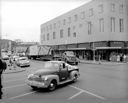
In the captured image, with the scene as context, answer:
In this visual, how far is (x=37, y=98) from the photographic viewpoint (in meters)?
7.17

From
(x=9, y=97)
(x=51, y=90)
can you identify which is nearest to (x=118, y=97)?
(x=51, y=90)

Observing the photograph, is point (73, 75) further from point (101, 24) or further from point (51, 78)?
point (101, 24)

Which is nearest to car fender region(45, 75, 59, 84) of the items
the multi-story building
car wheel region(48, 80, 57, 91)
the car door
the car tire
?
car wheel region(48, 80, 57, 91)

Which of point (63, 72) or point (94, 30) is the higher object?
point (94, 30)

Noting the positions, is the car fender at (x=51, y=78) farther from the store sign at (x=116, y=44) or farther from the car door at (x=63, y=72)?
the store sign at (x=116, y=44)

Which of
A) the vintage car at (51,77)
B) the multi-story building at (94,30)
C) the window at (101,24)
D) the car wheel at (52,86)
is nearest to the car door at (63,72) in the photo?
the vintage car at (51,77)

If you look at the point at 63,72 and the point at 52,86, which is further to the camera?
the point at 63,72

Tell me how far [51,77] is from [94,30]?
30717mm

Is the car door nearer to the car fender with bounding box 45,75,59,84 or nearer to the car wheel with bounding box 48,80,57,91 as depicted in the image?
the car fender with bounding box 45,75,59,84

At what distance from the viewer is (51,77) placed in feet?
28.1

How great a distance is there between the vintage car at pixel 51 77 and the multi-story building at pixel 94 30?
57.4 feet

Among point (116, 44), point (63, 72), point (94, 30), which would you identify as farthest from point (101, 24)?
point (63, 72)

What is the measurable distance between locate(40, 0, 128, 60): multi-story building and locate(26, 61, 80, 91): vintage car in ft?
57.4

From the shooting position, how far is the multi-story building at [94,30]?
34.0m
